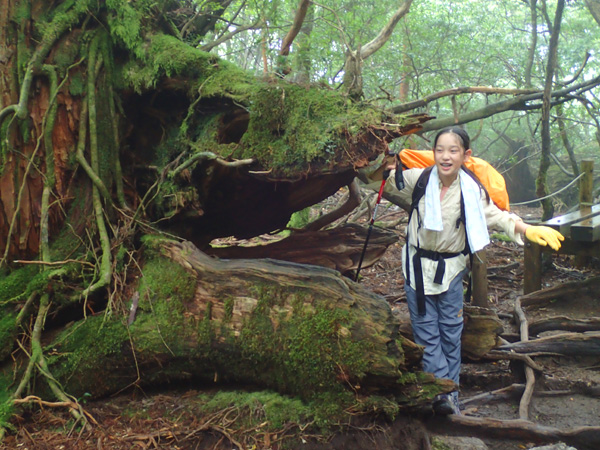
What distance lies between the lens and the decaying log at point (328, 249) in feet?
15.2

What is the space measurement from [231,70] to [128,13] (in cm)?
97

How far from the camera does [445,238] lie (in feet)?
11.8

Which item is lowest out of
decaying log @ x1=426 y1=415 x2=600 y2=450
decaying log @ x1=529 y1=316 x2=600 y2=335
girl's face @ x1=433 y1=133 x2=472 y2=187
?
decaying log @ x1=426 y1=415 x2=600 y2=450

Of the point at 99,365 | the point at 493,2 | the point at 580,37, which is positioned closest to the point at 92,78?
the point at 99,365

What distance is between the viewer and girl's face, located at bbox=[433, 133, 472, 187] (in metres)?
3.51

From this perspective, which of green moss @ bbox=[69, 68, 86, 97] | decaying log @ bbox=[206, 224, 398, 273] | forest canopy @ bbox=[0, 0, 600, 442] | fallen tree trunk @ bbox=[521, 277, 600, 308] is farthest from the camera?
fallen tree trunk @ bbox=[521, 277, 600, 308]

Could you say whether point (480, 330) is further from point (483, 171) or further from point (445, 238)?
point (483, 171)

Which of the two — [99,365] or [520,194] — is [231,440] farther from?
[520,194]

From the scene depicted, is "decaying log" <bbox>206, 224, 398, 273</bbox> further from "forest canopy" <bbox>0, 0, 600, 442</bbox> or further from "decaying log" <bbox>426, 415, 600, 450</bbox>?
"decaying log" <bbox>426, 415, 600, 450</bbox>

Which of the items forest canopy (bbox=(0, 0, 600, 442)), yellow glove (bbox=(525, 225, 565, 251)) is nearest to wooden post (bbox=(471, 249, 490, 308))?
yellow glove (bbox=(525, 225, 565, 251))

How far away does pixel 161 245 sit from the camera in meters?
3.49

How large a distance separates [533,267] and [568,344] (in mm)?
1947

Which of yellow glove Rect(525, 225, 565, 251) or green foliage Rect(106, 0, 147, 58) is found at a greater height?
green foliage Rect(106, 0, 147, 58)

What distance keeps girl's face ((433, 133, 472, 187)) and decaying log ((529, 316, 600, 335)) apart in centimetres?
300
